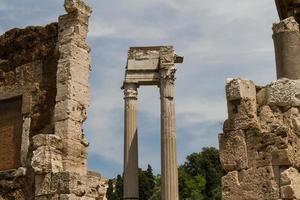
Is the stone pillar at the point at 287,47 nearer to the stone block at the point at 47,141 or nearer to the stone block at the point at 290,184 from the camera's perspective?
the stone block at the point at 290,184

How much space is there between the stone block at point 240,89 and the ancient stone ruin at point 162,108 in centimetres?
1761

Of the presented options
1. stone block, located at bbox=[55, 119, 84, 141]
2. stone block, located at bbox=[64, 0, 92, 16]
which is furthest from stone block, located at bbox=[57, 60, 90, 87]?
stone block, located at bbox=[64, 0, 92, 16]

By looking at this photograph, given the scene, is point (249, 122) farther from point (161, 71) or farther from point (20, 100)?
point (161, 71)

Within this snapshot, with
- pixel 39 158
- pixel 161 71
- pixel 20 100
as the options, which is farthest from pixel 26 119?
pixel 161 71

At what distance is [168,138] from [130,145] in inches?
88.7

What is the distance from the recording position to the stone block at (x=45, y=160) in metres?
10.6

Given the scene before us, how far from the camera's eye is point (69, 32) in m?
11.9

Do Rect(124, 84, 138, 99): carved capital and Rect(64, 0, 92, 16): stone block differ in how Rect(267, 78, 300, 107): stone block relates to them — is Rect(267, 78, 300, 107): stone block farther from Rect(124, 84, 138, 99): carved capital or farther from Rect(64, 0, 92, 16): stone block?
Rect(124, 84, 138, 99): carved capital

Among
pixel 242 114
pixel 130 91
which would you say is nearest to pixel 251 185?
pixel 242 114

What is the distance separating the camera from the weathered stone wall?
7.52 metres

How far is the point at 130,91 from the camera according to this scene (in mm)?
28516

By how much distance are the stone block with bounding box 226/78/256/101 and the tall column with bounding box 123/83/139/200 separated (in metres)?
19.0

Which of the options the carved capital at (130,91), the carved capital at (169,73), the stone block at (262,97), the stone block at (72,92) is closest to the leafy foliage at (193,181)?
the carved capital at (130,91)

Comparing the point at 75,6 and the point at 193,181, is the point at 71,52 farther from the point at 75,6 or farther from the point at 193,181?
the point at 193,181
